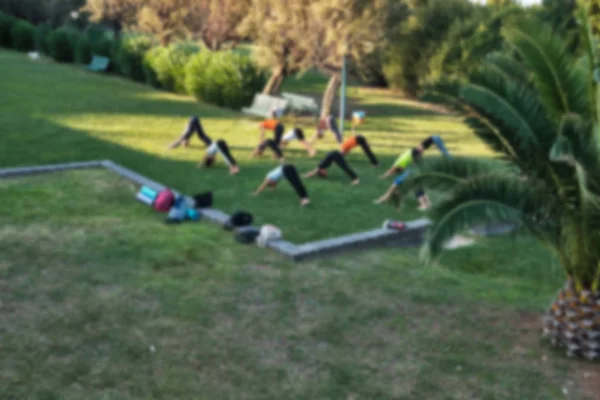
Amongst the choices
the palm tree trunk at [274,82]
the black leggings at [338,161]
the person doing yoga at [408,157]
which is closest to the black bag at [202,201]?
the black leggings at [338,161]

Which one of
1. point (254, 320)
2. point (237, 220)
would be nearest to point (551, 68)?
point (254, 320)

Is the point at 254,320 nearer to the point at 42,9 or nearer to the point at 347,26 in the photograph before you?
the point at 347,26

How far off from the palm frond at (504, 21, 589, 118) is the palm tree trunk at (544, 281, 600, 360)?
1.64 m

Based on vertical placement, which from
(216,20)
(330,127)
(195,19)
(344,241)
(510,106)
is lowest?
(344,241)

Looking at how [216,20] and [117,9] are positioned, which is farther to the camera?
[117,9]

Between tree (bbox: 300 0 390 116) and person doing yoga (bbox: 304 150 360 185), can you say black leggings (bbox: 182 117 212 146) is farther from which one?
tree (bbox: 300 0 390 116)

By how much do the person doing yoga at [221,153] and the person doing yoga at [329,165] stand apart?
1.41 metres

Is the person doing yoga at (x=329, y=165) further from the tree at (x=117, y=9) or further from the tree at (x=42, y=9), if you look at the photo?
the tree at (x=42, y=9)

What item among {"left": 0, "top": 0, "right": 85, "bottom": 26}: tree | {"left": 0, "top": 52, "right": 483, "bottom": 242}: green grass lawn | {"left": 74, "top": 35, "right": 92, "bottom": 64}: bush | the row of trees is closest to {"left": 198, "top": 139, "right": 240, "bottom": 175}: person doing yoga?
{"left": 0, "top": 52, "right": 483, "bottom": 242}: green grass lawn

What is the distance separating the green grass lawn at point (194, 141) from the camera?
11070mm

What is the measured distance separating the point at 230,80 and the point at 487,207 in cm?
1802

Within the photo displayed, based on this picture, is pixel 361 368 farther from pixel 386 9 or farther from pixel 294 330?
pixel 386 9

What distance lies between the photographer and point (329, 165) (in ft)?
42.8

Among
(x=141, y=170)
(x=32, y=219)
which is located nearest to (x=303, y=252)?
(x=32, y=219)
